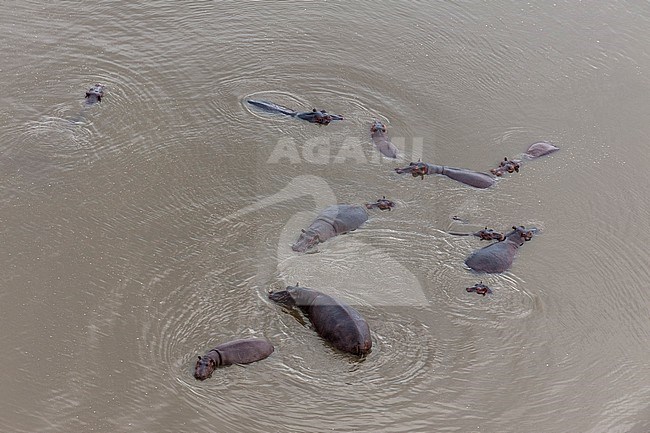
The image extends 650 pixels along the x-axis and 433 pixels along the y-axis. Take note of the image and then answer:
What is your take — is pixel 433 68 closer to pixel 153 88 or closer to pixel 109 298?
pixel 153 88

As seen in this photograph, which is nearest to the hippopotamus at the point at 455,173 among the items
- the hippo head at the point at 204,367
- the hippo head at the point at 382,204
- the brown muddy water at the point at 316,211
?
the brown muddy water at the point at 316,211

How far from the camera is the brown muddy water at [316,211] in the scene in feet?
21.7

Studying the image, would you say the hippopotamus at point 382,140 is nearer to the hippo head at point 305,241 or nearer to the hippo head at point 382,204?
the hippo head at point 382,204

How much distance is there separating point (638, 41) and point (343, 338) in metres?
6.92

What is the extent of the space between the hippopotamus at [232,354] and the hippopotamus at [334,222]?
4.28ft

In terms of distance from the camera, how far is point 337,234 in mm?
8031

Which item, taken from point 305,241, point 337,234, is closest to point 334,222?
point 337,234

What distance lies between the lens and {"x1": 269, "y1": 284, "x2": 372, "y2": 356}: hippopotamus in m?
6.81

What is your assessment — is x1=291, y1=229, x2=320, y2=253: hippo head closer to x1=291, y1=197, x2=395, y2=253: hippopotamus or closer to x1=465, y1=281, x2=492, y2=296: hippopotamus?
x1=291, y1=197, x2=395, y2=253: hippopotamus

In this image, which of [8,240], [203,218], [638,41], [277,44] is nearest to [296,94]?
[277,44]

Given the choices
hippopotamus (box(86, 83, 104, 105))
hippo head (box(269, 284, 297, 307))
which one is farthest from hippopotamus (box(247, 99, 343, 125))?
hippo head (box(269, 284, 297, 307))

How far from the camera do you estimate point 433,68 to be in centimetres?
1055

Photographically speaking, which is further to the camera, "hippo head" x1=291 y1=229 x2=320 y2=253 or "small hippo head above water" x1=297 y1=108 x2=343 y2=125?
"small hippo head above water" x1=297 y1=108 x2=343 y2=125

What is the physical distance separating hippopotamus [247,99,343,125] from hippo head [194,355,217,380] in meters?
3.70
